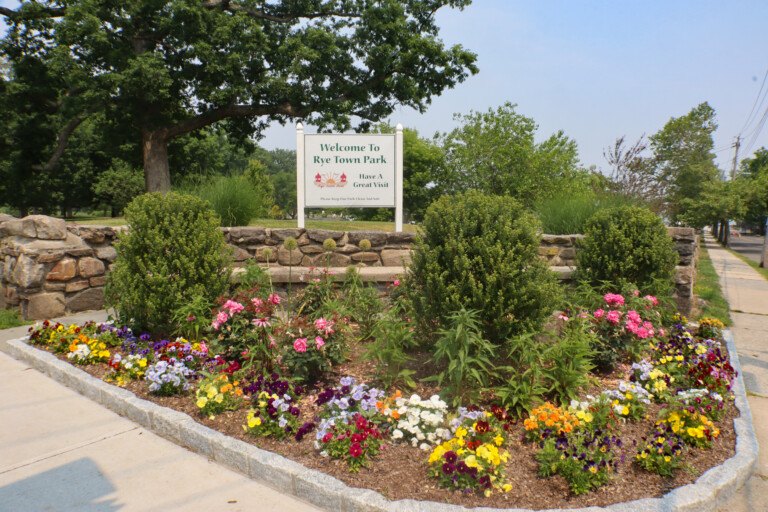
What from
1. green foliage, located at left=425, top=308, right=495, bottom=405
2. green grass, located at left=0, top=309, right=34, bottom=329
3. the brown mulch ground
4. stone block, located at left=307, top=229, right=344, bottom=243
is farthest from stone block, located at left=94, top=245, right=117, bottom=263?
green foliage, located at left=425, top=308, right=495, bottom=405

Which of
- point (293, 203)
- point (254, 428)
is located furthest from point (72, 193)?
point (254, 428)

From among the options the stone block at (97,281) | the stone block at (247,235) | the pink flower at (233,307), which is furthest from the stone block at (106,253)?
the pink flower at (233,307)

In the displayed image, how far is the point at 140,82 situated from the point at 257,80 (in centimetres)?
334

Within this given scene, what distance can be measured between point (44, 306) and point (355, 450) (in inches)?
210

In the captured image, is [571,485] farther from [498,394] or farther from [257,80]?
[257,80]

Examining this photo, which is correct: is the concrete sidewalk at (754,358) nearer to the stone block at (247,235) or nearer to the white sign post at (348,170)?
the white sign post at (348,170)

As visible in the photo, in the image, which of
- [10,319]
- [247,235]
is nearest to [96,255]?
[10,319]

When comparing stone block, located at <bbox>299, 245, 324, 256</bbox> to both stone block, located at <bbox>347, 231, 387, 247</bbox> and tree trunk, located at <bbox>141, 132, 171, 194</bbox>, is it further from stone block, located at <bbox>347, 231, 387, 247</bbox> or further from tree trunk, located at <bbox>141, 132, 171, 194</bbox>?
tree trunk, located at <bbox>141, 132, 171, 194</bbox>

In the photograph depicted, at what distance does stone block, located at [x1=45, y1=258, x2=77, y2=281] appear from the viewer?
19.4 ft

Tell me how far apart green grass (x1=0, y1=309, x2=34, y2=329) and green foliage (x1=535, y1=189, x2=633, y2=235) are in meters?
7.22

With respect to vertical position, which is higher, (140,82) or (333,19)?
(333,19)

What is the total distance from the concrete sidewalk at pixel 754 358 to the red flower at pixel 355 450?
1828 millimetres

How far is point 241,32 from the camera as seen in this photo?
13.6 m

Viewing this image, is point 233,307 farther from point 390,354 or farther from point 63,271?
point 63,271
